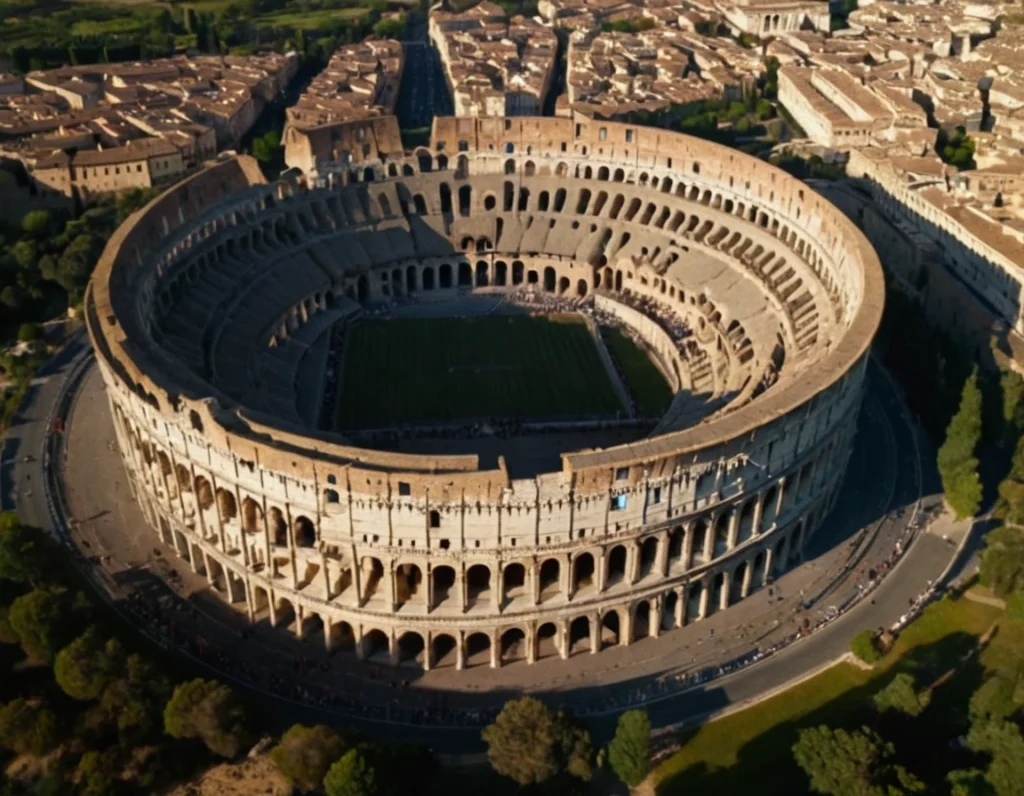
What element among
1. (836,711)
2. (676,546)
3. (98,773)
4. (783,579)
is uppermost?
(676,546)

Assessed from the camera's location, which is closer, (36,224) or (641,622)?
(641,622)

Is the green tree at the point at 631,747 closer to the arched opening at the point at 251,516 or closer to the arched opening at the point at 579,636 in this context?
the arched opening at the point at 579,636

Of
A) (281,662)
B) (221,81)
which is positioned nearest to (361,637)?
(281,662)

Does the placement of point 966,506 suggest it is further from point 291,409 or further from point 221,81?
point 221,81

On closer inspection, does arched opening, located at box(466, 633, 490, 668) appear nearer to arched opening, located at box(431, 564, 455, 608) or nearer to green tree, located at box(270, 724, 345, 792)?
arched opening, located at box(431, 564, 455, 608)

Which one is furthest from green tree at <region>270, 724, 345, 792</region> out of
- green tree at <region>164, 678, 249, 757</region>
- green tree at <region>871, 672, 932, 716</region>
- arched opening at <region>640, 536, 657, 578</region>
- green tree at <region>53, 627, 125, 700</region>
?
green tree at <region>871, 672, 932, 716</region>

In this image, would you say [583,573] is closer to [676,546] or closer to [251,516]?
[676,546]

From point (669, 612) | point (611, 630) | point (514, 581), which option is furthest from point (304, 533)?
point (669, 612)
